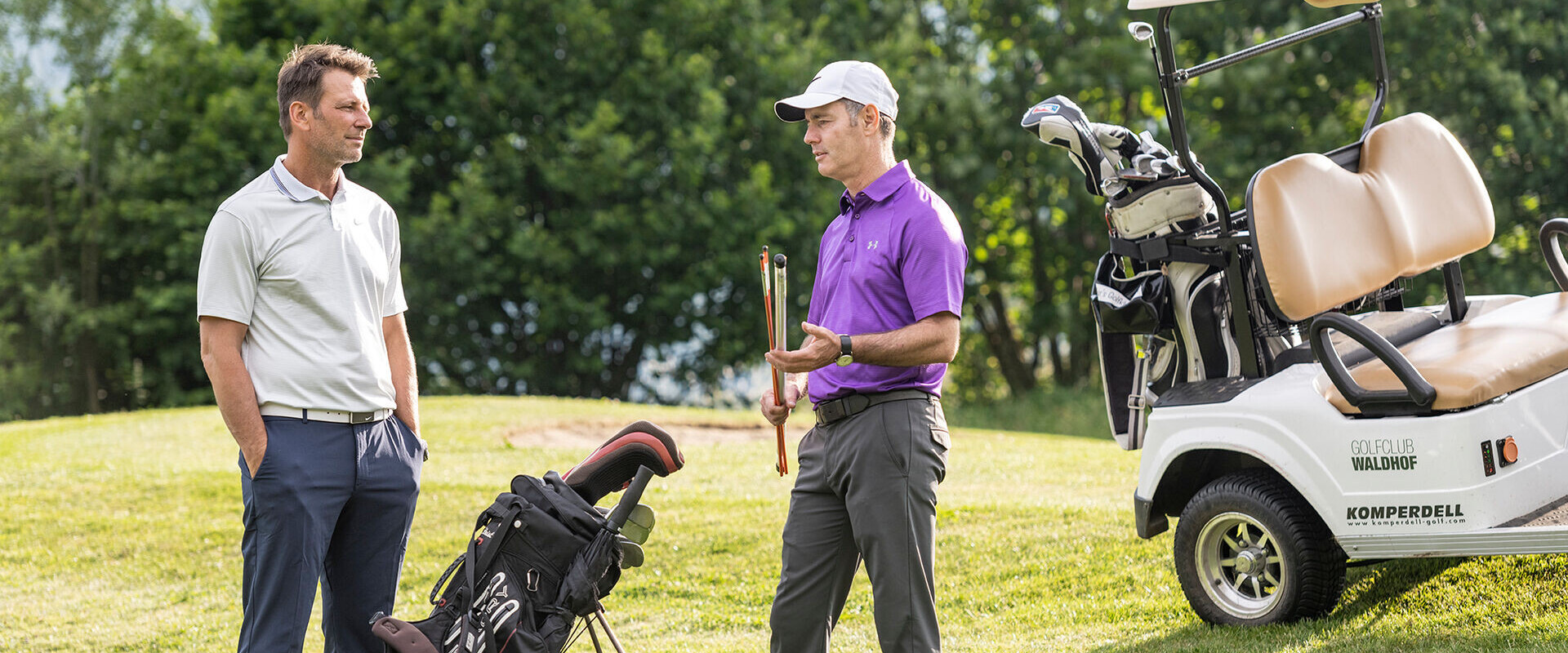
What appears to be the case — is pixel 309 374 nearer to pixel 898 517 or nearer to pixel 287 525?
pixel 287 525

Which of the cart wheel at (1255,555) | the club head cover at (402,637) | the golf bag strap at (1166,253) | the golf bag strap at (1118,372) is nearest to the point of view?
the club head cover at (402,637)

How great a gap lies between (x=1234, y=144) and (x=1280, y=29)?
2.25 meters

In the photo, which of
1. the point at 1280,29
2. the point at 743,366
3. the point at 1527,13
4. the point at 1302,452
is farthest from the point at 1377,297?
the point at 743,366

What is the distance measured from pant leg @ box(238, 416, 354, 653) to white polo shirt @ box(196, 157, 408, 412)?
0.36ft

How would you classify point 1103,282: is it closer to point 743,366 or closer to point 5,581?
point 5,581

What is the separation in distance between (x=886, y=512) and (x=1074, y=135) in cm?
216

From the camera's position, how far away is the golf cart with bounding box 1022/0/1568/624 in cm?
442

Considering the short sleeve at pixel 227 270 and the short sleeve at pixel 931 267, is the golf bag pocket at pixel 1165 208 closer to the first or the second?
the short sleeve at pixel 931 267

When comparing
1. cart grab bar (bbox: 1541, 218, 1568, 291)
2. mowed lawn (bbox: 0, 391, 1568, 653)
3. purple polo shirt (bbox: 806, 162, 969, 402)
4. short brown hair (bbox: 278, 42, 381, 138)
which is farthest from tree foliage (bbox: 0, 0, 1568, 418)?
purple polo shirt (bbox: 806, 162, 969, 402)

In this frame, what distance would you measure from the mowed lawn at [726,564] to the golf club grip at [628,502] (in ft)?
7.65

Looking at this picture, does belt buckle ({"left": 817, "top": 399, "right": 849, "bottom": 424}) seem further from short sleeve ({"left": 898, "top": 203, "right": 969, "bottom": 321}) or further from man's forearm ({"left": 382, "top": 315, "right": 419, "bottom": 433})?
man's forearm ({"left": 382, "top": 315, "right": 419, "bottom": 433})

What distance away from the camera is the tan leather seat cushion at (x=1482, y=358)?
4.38 m

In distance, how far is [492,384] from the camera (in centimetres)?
2242

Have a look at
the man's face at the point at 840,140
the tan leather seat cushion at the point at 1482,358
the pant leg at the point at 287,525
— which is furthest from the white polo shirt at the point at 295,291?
the tan leather seat cushion at the point at 1482,358
